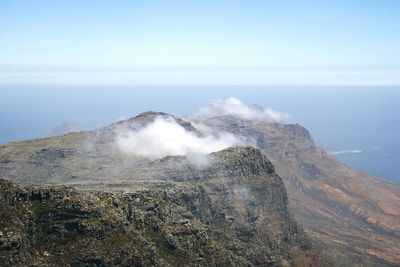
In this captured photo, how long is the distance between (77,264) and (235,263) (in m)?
63.5

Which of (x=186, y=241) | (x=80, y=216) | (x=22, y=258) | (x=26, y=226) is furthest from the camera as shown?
(x=186, y=241)

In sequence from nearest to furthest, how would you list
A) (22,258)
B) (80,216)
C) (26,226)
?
(22,258)
(26,226)
(80,216)

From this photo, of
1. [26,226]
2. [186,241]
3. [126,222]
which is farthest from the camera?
[186,241]

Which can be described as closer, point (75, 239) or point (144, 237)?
point (75, 239)

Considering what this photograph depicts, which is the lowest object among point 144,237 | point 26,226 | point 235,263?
point 235,263

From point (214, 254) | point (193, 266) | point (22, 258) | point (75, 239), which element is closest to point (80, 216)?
point (75, 239)

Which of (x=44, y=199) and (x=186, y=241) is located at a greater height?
(x=44, y=199)

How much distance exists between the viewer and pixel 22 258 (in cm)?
13088

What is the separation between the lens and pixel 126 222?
529ft

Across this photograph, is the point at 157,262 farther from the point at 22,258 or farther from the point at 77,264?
the point at 22,258

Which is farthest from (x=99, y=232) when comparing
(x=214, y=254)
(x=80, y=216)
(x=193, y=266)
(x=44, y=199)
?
(x=214, y=254)

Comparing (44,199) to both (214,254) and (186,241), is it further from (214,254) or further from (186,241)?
(214,254)

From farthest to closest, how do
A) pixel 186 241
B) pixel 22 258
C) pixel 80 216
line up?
1. pixel 186 241
2. pixel 80 216
3. pixel 22 258

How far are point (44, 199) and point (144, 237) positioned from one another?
34.0 m
